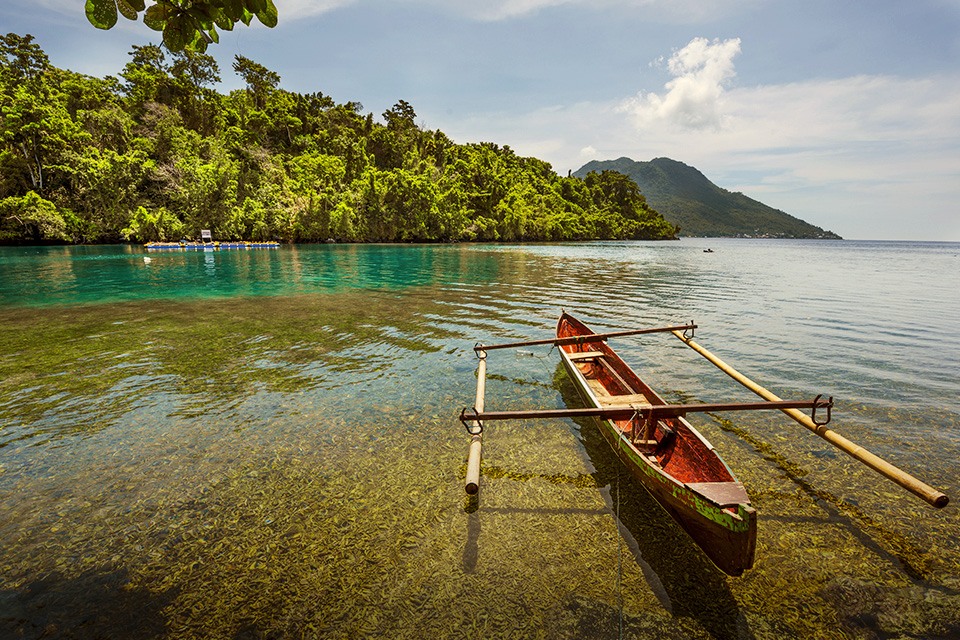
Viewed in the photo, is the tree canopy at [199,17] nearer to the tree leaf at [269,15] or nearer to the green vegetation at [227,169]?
the tree leaf at [269,15]

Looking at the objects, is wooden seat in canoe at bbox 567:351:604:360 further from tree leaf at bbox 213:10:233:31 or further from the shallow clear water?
tree leaf at bbox 213:10:233:31

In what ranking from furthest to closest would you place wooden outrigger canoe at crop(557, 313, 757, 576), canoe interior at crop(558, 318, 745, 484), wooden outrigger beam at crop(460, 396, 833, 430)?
wooden outrigger beam at crop(460, 396, 833, 430) < canoe interior at crop(558, 318, 745, 484) < wooden outrigger canoe at crop(557, 313, 757, 576)

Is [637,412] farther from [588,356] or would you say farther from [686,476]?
[588,356]

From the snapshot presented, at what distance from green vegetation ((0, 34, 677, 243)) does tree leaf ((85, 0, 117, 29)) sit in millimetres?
84507

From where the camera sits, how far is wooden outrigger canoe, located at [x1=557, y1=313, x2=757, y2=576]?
4.01 metres

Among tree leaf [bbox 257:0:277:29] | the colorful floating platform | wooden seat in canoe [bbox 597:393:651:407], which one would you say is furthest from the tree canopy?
the colorful floating platform

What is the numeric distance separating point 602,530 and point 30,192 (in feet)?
298

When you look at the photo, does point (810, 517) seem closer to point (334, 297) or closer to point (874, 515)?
point (874, 515)

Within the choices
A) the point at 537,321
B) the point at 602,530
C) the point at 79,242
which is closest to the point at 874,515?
the point at 602,530

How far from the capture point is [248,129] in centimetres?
10262

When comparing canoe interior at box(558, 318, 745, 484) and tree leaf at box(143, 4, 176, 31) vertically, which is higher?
tree leaf at box(143, 4, 176, 31)

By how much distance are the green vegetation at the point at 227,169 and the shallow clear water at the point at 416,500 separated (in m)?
74.8

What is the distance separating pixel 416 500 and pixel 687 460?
4.26 m

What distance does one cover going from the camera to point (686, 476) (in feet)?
18.5
